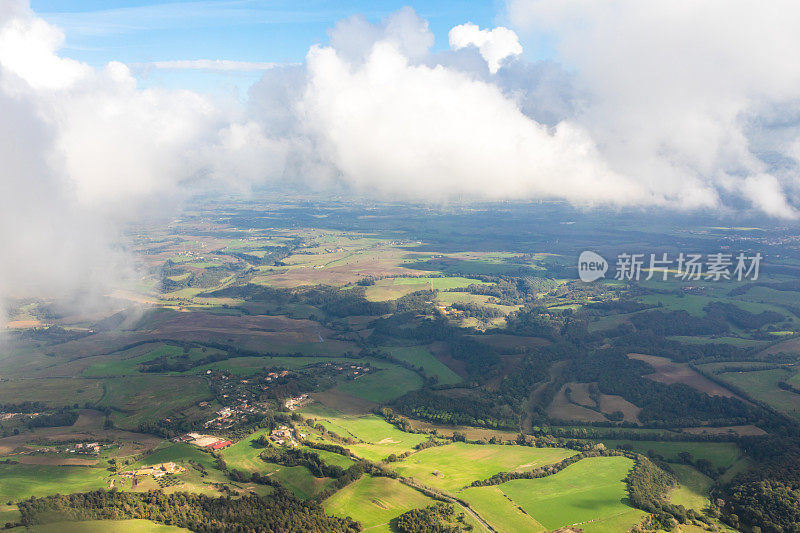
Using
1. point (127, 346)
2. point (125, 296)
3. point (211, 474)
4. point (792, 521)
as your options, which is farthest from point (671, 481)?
point (125, 296)

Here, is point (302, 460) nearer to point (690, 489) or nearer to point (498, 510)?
point (498, 510)

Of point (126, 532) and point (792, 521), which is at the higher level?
point (792, 521)

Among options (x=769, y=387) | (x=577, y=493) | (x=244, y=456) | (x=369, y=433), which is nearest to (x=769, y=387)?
(x=769, y=387)

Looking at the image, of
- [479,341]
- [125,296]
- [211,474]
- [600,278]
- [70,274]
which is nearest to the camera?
[211,474]

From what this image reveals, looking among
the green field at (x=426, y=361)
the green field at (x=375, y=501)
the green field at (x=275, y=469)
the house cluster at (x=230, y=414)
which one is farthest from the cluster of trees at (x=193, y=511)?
the green field at (x=426, y=361)

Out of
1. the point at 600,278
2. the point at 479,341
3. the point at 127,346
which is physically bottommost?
the point at 127,346

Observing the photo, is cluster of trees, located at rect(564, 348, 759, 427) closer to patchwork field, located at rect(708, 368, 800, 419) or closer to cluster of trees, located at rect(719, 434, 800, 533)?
patchwork field, located at rect(708, 368, 800, 419)

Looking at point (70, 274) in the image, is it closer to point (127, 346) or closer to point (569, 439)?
point (127, 346)
